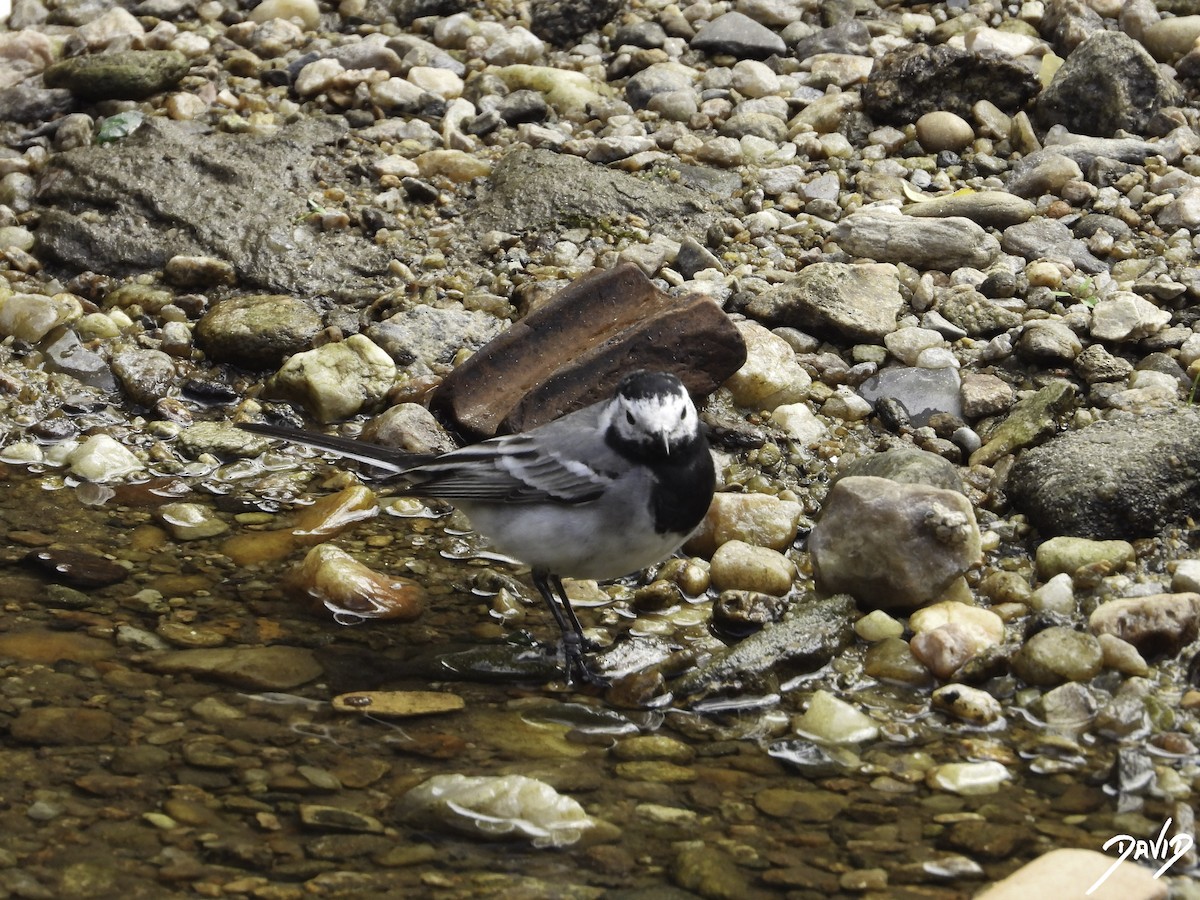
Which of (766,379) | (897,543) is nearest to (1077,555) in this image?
(897,543)

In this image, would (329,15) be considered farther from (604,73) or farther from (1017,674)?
(1017,674)

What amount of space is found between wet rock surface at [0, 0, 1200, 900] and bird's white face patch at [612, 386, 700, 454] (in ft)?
2.63

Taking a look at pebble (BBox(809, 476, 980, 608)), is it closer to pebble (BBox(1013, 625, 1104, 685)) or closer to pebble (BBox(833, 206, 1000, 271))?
pebble (BBox(1013, 625, 1104, 685))

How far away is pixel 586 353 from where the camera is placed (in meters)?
6.61

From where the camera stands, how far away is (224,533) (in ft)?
20.0

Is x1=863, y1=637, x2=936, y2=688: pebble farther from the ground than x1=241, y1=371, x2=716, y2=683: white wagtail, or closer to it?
closer to it

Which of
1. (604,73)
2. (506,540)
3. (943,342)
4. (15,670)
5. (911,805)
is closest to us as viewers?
(911,805)

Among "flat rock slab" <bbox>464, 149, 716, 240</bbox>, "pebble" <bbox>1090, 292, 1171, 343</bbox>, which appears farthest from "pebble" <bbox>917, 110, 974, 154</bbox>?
"pebble" <bbox>1090, 292, 1171, 343</bbox>

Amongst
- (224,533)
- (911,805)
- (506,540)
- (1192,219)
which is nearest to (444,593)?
(506,540)

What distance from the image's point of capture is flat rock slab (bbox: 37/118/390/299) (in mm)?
7996

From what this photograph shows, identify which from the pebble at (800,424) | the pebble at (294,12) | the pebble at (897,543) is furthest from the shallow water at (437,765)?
the pebble at (294,12)

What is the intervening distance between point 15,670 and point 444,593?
5.64 ft

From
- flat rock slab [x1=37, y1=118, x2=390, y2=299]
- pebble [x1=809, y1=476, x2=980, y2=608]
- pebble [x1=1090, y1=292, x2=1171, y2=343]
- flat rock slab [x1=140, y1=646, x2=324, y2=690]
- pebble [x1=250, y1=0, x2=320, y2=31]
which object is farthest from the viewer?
pebble [x1=250, y1=0, x2=320, y2=31]
